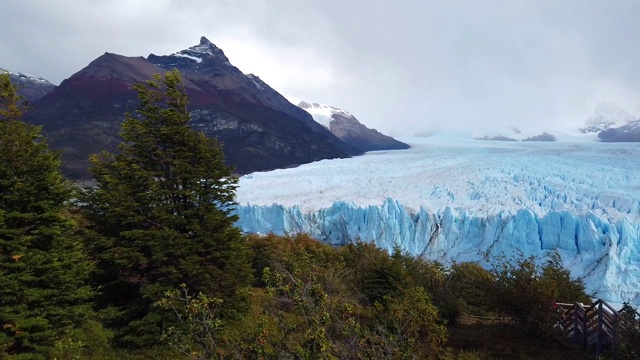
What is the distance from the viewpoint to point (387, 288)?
490 inches

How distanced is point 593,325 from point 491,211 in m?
13.2

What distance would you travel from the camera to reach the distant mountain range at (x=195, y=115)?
5146cm

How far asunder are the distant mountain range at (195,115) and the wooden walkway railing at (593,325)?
4103cm

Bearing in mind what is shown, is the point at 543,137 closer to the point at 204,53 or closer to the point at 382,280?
the point at 204,53

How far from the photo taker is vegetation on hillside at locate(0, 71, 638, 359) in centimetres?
507

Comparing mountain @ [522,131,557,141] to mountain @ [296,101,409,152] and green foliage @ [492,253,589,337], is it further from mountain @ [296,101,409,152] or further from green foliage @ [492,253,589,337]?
green foliage @ [492,253,589,337]

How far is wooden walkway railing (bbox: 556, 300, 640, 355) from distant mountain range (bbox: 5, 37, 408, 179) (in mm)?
41029

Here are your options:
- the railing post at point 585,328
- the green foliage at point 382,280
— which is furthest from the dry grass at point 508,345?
the green foliage at point 382,280

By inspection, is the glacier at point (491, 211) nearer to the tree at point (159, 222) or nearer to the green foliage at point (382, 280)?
the green foliage at point (382, 280)

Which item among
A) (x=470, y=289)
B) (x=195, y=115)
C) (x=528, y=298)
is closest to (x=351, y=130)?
(x=195, y=115)

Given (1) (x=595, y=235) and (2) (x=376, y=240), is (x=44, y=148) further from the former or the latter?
(1) (x=595, y=235)

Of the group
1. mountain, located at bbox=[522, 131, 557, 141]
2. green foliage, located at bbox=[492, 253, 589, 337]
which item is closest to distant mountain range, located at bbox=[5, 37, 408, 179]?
mountain, located at bbox=[522, 131, 557, 141]

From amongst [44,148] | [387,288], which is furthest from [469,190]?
[44,148]

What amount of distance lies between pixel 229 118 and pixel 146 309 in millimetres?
60611
